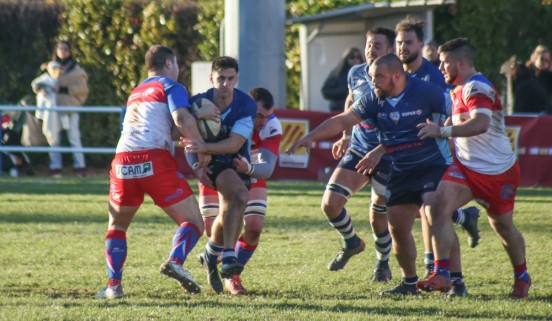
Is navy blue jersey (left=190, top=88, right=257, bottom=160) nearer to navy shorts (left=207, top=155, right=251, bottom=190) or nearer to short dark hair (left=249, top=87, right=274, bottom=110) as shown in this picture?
navy shorts (left=207, top=155, right=251, bottom=190)

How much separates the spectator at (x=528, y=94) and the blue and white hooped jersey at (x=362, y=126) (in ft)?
28.7

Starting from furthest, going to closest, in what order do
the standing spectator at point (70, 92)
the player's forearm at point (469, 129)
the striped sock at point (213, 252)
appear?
the standing spectator at point (70, 92) → the striped sock at point (213, 252) → the player's forearm at point (469, 129)

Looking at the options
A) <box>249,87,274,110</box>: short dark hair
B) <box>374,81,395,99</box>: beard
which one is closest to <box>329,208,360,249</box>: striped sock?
<box>249,87,274,110</box>: short dark hair

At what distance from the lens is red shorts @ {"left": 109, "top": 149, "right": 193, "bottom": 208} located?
8047 millimetres

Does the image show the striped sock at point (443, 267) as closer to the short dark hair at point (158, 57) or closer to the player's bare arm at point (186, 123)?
the player's bare arm at point (186, 123)

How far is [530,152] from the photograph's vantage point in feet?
54.2

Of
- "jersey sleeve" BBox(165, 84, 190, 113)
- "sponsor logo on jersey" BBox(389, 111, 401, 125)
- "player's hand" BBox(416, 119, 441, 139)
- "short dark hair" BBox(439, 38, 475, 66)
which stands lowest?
"player's hand" BBox(416, 119, 441, 139)

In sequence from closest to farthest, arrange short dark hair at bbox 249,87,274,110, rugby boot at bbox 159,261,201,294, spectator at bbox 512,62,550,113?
rugby boot at bbox 159,261,201,294 < short dark hair at bbox 249,87,274,110 < spectator at bbox 512,62,550,113

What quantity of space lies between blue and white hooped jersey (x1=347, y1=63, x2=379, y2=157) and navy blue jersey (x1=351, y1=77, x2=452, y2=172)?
642 mm

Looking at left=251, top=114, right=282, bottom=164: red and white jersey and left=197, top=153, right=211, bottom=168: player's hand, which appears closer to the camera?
left=197, top=153, right=211, bottom=168: player's hand

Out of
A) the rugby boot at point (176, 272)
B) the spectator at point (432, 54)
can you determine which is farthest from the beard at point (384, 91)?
the spectator at point (432, 54)

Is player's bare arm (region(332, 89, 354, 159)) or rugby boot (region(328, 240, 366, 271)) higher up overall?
player's bare arm (region(332, 89, 354, 159))

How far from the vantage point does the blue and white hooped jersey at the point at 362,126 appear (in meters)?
9.12

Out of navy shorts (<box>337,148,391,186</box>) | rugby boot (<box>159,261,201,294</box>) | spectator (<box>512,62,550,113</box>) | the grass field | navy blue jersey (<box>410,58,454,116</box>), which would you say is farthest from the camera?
spectator (<box>512,62,550,113</box>)
